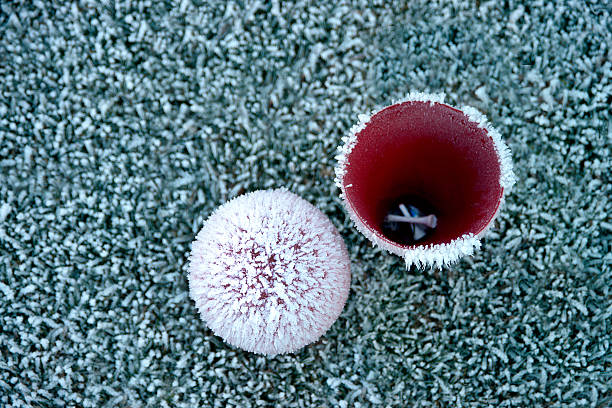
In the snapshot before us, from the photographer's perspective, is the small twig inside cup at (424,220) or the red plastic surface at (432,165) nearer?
the red plastic surface at (432,165)

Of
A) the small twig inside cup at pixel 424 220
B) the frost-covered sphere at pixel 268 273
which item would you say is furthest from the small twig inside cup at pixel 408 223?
the frost-covered sphere at pixel 268 273

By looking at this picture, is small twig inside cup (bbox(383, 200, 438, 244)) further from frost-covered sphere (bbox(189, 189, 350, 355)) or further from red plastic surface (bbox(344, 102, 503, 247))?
frost-covered sphere (bbox(189, 189, 350, 355))

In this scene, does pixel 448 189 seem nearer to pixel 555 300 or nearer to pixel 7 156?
pixel 555 300

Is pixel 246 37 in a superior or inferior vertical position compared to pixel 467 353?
superior

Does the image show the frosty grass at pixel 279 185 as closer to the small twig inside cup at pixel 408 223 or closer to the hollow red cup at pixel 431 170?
the small twig inside cup at pixel 408 223

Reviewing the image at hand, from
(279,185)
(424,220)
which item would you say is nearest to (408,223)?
(424,220)

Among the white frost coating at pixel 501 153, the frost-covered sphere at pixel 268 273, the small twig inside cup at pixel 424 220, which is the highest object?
the small twig inside cup at pixel 424 220

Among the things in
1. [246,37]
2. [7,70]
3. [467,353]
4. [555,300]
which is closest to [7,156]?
[7,70]

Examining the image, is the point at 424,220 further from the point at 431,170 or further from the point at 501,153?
the point at 501,153
